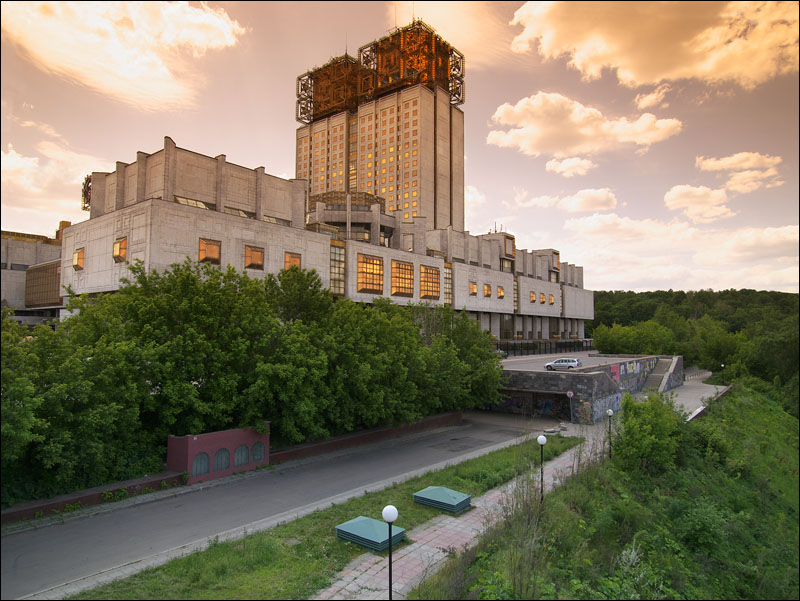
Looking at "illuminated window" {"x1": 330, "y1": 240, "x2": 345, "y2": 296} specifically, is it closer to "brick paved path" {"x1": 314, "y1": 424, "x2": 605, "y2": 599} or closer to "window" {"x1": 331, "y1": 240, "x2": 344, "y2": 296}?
"window" {"x1": 331, "y1": 240, "x2": 344, "y2": 296}

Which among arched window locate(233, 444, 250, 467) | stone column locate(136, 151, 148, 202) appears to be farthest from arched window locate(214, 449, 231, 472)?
stone column locate(136, 151, 148, 202)

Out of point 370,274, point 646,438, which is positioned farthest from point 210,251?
point 646,438

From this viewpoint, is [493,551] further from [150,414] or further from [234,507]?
[150,414]

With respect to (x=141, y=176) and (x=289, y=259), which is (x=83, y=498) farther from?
(x=141, y=176)

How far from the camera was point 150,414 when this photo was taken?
21062 mm

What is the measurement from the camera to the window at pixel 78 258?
2067 inches

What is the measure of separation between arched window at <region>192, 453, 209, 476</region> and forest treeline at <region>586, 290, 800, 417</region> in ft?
65.4

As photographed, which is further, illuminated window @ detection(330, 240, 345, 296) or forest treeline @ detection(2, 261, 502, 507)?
illuminated window @ detection(330, 240, 345, 296)

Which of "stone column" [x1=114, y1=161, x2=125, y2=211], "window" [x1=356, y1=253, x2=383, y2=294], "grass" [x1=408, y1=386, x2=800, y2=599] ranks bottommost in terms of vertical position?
"grass" [x1=408, y1=386, x2=800, y2=599]

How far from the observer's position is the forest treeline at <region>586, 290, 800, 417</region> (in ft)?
27.5

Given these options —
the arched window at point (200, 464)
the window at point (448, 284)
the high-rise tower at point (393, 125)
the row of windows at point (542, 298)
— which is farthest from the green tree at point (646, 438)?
the high-rise tower at point (393, 125)

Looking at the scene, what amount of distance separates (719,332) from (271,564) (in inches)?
3177

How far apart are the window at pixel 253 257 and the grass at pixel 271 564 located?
37.2 m

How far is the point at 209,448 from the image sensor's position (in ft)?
67.1
